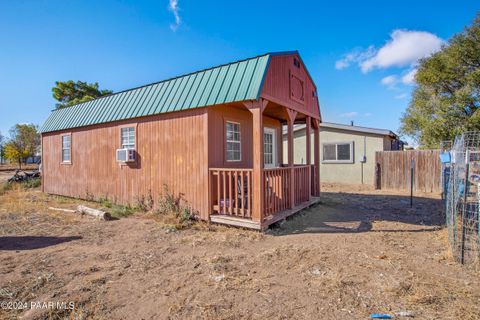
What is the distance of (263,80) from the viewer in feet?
17.2

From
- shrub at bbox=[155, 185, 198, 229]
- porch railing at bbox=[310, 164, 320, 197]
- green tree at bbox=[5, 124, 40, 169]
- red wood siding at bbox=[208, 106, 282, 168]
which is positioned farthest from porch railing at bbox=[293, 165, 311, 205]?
green tree at bbox=[5, 124, 40, 169]

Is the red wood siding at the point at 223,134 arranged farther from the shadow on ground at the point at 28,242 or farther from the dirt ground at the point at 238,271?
the shadow on ground at the point at 28,242

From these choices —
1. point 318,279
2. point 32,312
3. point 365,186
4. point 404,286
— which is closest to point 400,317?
point 404,286

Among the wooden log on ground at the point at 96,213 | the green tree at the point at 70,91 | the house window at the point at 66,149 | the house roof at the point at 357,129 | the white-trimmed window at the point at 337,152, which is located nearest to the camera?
the wooden log on ground at the point at 96,213

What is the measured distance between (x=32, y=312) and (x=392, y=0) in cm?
1251

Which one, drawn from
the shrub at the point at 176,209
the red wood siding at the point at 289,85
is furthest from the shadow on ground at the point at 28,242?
the red wood siding at the point at 289,85

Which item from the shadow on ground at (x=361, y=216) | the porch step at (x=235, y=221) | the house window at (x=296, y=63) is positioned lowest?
the shadow on ground at (x=361, y=216)

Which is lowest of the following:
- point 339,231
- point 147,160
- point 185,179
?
point 339,231

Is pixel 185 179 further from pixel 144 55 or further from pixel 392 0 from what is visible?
pixel 392 0

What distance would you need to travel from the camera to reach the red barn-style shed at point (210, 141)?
551cm

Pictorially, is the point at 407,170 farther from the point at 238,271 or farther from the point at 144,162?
the point at 144,162

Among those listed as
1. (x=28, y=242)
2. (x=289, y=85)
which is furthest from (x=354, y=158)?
(x=28, y=242)

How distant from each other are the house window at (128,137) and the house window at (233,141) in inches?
126

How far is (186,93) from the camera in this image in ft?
21.1
